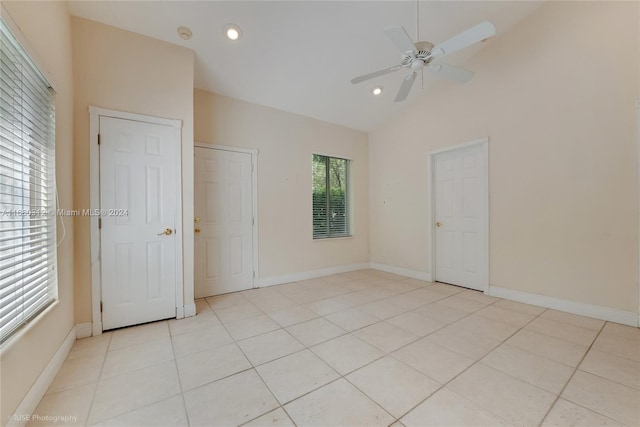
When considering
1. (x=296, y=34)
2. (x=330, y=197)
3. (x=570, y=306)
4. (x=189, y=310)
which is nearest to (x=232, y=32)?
(x=296, y=34)

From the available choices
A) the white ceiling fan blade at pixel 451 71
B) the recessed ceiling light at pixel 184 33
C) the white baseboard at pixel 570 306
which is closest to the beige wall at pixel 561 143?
the white baseboard at pixel 570 306

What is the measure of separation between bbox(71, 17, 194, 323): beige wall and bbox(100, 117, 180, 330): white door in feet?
0.42

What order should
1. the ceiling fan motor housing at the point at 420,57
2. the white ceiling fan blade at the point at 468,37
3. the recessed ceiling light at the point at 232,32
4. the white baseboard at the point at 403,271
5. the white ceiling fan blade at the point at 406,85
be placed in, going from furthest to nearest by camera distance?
the white baseboard at the point at 403,271 → the recessed ceiling light at the point at 232,32 → the white ceiling fan blade at the point at 406,85 → the ceiling fan motor housing at the point at 420,57 → the white ceiling fan blade at the point at 468,37

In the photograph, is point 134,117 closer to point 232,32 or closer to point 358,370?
point 232,32

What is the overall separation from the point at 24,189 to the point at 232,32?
94.0 inches

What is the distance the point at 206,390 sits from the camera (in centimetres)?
171

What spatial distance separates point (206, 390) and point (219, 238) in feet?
7.58

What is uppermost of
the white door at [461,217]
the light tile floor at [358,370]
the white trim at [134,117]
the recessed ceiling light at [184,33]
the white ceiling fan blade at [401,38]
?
the recessed ceiling light at [184,33]

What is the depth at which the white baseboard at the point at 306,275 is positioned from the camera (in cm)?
414

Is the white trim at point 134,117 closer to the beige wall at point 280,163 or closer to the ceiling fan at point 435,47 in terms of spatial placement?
A: the beige wall at point 280,163

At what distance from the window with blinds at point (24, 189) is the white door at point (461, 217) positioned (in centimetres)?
471

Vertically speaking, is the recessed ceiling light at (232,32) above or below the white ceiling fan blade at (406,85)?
above

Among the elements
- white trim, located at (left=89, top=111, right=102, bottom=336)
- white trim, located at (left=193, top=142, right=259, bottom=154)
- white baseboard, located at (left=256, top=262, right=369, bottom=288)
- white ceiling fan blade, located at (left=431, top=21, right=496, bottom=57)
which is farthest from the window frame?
white trim, located at (left=89, top=111, right=102, bottom=336)

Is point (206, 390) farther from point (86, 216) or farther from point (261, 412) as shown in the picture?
point (86, 216)
